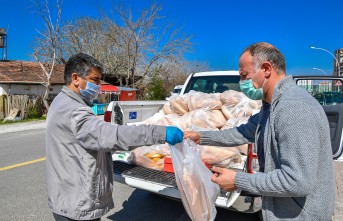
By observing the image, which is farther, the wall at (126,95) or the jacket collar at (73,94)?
the wall at (126,95)

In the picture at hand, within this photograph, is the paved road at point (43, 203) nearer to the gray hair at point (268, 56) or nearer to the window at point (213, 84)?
the window at point (213, 84)

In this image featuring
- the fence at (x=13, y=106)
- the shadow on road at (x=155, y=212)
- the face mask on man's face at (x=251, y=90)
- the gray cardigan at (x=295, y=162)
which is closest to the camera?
the gray cardigan at (x=295, y=162)

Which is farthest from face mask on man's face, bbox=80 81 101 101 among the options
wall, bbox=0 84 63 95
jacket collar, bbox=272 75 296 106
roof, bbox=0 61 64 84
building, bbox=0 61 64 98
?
wall, bbox=0 84 63 95

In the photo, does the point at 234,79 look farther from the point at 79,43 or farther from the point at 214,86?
the point at 79,43

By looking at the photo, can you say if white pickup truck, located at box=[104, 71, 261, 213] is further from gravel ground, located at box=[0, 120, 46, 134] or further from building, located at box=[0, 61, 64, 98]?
building, located at box=[0, 61, 64, 98]

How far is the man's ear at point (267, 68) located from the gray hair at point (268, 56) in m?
0.02

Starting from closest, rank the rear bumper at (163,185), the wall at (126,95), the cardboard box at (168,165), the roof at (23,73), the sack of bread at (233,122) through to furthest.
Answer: the rear bumper at (163,185) → the cardboard box at (168,165) → the sack of bread at (233,122) → the roof at (23,73) → the wall at (126,95)

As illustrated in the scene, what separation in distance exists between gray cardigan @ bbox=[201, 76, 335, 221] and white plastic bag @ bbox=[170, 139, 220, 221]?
2.07 ft

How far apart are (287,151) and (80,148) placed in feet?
4.40

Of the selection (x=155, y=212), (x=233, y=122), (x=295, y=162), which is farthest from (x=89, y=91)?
(x=155, y=212)

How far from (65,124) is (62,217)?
67cm

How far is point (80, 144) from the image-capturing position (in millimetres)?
2164

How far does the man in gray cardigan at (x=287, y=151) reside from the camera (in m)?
1.48

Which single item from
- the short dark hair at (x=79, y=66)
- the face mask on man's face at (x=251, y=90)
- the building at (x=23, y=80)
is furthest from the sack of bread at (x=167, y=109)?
the building at (x=23, y=80)
